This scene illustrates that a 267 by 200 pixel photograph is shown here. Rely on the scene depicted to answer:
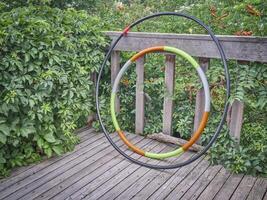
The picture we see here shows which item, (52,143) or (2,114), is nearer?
(2,114)

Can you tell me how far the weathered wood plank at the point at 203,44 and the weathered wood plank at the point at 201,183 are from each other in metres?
1.03

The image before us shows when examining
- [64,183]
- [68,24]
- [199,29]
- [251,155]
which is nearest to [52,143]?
[64,183]

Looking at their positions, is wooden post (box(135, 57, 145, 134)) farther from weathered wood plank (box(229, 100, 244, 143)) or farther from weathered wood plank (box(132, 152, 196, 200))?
weathered wood plank (box(229, 100, 244, 143))

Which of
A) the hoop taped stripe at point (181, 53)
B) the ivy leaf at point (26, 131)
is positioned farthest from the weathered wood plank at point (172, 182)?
the ivy leaf at point (26, 131)

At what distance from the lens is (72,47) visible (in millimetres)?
3010

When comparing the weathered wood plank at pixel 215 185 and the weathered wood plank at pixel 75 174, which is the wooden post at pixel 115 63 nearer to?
the weathered wood plank at pixel 75 174

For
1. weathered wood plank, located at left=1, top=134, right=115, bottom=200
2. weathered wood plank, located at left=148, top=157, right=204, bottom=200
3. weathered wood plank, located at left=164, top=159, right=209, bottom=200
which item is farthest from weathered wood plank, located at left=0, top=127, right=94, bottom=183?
weathered wood plank, located at left=164, top=159, right=209, bottom=200

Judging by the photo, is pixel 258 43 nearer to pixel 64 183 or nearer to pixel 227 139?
pixel 227 139

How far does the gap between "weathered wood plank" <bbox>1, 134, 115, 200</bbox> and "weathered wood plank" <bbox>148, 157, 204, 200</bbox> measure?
891 mm

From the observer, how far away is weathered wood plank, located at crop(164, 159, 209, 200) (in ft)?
7.86

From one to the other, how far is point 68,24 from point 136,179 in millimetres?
1736

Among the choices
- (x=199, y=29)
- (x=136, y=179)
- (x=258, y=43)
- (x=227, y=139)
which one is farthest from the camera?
(x=199, y=29)

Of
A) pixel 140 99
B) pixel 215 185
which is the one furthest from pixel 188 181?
pixel 140 99

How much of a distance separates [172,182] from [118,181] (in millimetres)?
465
